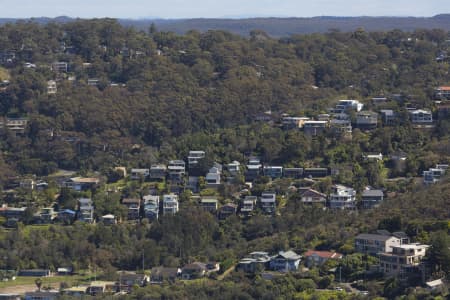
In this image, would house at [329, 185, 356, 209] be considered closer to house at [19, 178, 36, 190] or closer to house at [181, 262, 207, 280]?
house at [181, 262, 207, 280]

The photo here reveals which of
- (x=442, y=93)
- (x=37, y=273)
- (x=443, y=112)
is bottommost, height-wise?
(x=37, y=273)

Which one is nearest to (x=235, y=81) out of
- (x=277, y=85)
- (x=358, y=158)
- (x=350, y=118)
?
(x=277, y=85)

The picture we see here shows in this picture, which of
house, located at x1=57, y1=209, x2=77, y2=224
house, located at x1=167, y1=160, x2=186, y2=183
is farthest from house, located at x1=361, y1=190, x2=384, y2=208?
house, located at x1=57, y1=209, x2=77, y2=224

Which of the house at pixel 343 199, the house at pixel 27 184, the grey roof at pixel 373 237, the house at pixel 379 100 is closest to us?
the grey roof at pixel 373 237

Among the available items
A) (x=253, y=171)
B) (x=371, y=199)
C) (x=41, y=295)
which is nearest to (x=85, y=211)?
(x=253, y=171)

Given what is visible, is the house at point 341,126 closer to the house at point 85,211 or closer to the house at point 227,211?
the house at point 227,211

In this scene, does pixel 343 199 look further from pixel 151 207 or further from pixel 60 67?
pixel 60 67

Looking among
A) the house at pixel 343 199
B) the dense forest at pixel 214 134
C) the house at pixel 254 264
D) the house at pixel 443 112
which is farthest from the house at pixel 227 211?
the house at pixel 443 112
